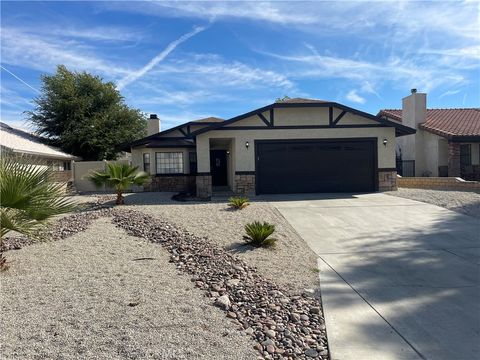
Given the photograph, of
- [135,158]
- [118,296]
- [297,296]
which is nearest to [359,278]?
[297,296]

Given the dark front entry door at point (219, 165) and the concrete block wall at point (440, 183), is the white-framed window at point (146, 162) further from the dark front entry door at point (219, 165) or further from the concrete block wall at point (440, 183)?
the concrete block wall at point (440, 183)

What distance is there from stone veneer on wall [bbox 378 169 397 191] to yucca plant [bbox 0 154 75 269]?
44.7 ft

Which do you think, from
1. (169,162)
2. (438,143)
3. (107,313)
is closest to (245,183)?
(169,162)

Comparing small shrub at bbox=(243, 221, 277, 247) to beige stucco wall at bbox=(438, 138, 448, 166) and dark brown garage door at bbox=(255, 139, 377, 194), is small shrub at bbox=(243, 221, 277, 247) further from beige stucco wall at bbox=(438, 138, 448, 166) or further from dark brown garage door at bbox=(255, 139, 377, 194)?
beige stucco wall at bbox=(438, 138, 448, 166)

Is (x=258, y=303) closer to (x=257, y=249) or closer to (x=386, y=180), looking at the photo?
(x=257, y=249)

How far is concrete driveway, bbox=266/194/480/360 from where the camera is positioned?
12.1ft

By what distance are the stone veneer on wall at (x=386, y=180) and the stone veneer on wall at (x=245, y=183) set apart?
18.2 ft

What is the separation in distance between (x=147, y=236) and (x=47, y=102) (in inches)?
1002

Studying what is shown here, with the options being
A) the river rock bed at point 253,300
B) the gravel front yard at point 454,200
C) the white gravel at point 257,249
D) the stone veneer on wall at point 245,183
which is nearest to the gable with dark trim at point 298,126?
the stone veneer on wall at point 245,183

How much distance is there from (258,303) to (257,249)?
247 cm

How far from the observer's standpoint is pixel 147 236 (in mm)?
7898

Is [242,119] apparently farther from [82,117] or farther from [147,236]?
[82,117]

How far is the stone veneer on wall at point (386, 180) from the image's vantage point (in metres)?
16.1

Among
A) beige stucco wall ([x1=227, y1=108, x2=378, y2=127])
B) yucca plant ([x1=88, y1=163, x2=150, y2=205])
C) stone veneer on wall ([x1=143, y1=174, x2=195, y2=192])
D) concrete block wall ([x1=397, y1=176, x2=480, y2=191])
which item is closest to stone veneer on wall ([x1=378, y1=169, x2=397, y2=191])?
concrete block wall ([x1=397, y1=176, x2=480, y2=191])
